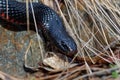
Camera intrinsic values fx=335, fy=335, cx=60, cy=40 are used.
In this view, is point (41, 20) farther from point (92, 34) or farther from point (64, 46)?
point (92, 34)

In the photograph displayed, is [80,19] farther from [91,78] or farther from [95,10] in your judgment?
[91,78]

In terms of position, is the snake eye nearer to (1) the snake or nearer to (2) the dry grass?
(1) the snake

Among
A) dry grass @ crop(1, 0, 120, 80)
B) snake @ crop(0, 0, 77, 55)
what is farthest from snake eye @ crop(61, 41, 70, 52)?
dry grass @ crop(1, 0, 120, 80)

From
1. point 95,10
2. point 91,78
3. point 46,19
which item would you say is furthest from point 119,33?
point 46,19

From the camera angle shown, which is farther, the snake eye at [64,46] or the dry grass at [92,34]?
the snake eye at [64,46]

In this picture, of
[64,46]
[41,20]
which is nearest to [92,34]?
[64,46]

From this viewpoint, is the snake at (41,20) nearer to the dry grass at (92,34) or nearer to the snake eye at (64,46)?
the snake eye at (64,46)

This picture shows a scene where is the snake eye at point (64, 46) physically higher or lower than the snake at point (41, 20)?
lower

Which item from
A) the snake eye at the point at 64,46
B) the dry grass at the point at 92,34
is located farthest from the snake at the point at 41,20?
the dry grass at the point at 92,34
